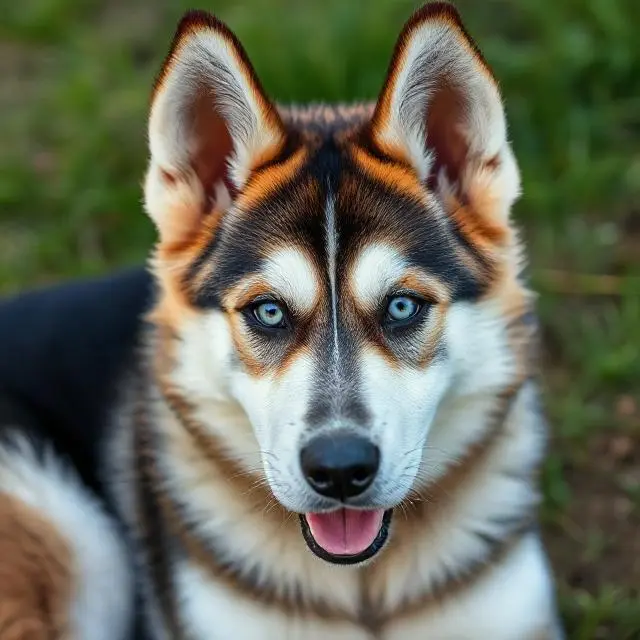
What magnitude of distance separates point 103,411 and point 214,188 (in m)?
0.93

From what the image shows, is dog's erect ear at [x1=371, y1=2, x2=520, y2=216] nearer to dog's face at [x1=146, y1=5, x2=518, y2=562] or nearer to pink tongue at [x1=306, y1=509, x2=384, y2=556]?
dog's face at [x1=146, y1=5, x2=518, y2=562]

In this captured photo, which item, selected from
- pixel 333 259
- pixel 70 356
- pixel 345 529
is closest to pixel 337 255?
pixel 333 259

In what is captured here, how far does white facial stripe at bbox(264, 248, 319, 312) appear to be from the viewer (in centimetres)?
258

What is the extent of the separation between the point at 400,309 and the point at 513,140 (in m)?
2.47

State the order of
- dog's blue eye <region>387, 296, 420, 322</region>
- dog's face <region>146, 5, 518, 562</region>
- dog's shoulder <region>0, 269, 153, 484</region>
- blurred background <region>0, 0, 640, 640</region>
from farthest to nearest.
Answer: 1. blurred background <region>0, 0, 640, 640</region>
2. dog's shoulder <region>0, 269, 153, 484</region>
3. dog's blue eye <region>387, 296, 420, 322</region>
4. dog's face <region>146, 5, 518, 562</region>

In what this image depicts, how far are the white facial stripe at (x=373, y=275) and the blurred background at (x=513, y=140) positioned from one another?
5.35ft

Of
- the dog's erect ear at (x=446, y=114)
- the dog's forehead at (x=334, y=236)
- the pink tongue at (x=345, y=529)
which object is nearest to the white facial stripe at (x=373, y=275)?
the dog's forehead at (x=334, y=236)

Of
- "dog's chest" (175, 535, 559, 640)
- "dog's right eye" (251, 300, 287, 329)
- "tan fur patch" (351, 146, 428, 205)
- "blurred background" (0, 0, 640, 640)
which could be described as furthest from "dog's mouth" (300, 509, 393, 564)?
"blurred background" (0, 0, 640, 640)

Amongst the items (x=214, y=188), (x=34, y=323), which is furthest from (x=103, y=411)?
(x=214, y=188)

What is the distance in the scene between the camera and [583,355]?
419 centimetres

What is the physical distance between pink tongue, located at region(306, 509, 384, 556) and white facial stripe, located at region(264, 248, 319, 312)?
0.51 meters

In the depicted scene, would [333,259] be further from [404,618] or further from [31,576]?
[31,576]

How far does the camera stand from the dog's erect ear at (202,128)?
2.56 meters

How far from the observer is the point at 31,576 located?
297 cm
